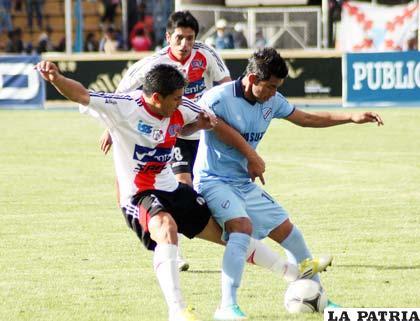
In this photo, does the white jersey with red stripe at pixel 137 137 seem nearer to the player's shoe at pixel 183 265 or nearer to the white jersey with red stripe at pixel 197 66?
the player's shoe at pixel 183 265

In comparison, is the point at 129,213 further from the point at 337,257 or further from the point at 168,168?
the point at 337,257

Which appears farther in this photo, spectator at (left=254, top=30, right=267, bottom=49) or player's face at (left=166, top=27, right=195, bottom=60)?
spectator at (left=254, top=30, right=267, bottom=49)

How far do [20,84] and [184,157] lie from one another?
725 inches

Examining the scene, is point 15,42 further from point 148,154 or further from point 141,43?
point 148,154

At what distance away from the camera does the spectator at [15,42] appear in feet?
123

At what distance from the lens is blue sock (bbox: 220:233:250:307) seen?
755cm

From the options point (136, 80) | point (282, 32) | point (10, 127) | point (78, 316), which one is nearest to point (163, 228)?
point (78, 316)

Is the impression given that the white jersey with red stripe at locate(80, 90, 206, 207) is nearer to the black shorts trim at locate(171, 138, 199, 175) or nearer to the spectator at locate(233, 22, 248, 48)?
the black shorts trim at locate(171, 138, 199, 175)

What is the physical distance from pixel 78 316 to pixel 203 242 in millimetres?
3459

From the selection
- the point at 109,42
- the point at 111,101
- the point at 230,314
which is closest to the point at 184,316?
the point at 230,314

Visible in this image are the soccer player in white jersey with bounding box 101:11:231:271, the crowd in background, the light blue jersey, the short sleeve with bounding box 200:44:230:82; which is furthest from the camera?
the crowd in background

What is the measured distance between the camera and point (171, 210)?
776cm

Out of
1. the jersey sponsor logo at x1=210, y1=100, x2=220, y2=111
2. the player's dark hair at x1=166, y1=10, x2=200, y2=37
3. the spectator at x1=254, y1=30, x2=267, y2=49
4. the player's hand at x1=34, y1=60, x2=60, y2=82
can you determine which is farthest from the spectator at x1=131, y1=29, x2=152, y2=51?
the player's hand at x1=34, y1=60, x2=60, y2=82

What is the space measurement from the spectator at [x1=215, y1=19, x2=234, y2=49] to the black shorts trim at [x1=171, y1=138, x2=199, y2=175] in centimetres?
2129
